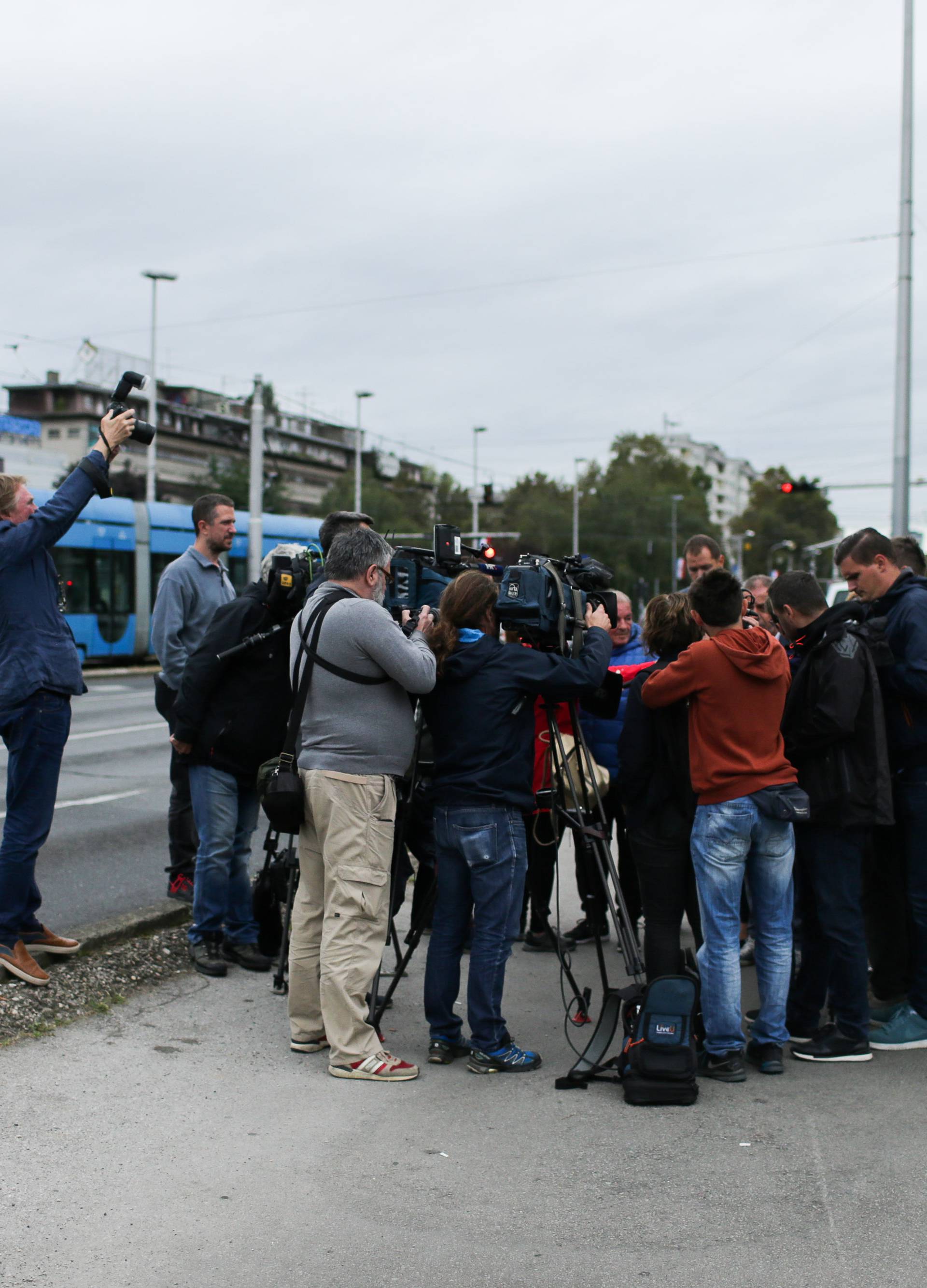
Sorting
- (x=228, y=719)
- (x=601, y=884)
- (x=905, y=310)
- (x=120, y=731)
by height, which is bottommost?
(x=120, y=731)

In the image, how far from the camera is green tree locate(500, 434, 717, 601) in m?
86.7

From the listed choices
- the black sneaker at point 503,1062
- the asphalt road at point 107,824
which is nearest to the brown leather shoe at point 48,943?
the asphalt road at point 107,824

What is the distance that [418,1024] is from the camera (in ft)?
16.7

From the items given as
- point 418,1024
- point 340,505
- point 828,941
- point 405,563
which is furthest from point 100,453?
point 340,505

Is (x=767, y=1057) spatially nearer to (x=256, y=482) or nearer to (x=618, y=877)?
(x=618, y=877)

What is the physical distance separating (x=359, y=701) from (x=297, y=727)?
0.27 meters

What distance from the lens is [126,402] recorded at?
4.87 m

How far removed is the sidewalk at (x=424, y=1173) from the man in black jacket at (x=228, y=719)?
825 millimetres

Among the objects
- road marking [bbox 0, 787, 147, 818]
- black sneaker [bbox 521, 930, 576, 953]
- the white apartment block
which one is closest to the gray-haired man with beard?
black sneaker [bbox 521, 930, 576, 953]

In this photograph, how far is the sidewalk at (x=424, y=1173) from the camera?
3.07 meters

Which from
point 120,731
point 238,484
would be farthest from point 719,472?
point 120,731

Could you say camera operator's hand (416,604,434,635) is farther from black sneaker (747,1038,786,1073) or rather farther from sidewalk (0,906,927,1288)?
black sneaker (747,1038,786,1073)

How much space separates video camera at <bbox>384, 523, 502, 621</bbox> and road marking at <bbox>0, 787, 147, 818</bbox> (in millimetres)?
5903

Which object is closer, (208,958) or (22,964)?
(22,964)
